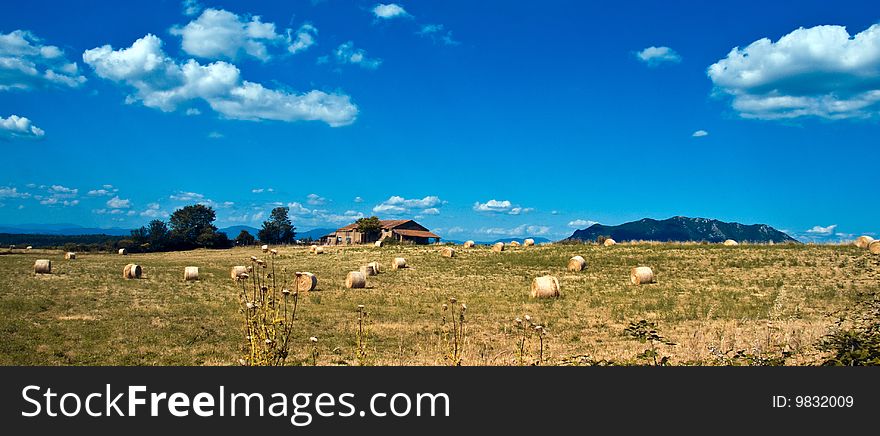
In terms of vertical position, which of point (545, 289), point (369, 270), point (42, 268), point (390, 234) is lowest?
point (545, 289)

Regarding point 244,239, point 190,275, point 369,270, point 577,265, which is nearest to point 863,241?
point 577,265

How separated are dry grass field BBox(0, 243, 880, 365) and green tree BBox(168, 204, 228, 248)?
60443 millimetres

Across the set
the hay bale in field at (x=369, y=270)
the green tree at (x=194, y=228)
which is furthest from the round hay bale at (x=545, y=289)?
the green tree at (x=194, y=228)

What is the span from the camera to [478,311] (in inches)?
808

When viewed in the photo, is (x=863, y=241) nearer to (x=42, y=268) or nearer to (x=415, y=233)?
(x=42, y=268)

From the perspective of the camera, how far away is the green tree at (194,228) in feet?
319

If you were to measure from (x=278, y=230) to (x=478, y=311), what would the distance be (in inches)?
3779

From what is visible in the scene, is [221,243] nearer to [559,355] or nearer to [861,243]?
[861,243]

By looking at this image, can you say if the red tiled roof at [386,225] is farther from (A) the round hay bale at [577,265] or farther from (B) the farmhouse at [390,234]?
(A) the round hay bale at [577,265]

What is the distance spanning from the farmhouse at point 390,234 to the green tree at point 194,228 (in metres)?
20.5

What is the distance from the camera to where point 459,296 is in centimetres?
2489

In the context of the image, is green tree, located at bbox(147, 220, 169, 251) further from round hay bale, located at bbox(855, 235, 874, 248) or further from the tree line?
round hay bale, located at bbox(855, 235, 874, 248)

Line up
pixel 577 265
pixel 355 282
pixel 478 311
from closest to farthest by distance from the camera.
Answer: pixel 478 311, pixel 355 282, pixel 577 265
